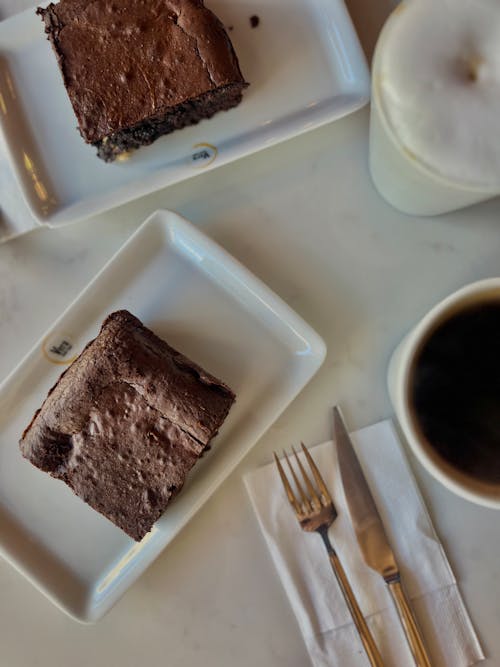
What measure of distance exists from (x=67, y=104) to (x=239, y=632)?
100 centimetres

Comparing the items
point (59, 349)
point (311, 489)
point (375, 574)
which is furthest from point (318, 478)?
point (59, 349)

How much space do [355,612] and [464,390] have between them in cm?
44

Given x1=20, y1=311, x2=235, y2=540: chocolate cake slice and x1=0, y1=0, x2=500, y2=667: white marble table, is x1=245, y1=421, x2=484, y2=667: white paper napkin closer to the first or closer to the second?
x1=0, y1=0, x2=500, y2=667: white marble table

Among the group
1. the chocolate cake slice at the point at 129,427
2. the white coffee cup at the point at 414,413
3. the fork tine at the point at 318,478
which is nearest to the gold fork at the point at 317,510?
the fork tine at the point at 318,478

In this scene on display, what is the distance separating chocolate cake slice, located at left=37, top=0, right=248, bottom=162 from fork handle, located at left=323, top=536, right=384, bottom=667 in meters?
0.80

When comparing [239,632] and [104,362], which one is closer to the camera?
[104,362]

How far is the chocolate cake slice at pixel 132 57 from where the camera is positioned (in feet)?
3.35

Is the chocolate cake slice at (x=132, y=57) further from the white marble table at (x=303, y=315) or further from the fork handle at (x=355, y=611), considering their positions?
the fork handle at (x=355, y=611)

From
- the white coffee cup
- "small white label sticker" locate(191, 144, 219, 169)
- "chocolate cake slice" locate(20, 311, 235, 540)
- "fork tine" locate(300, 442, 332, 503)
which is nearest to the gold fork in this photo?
"fork tine" locate(300, 442, 332, 503)

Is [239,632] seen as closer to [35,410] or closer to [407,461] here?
[407,461]

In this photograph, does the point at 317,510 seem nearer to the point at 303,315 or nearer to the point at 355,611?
the point at 355,611

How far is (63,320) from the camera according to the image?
1086 mm

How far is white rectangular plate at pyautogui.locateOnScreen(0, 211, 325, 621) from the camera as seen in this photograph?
106 centimetres

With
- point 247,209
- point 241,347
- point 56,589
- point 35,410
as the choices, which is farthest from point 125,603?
point 247,209
